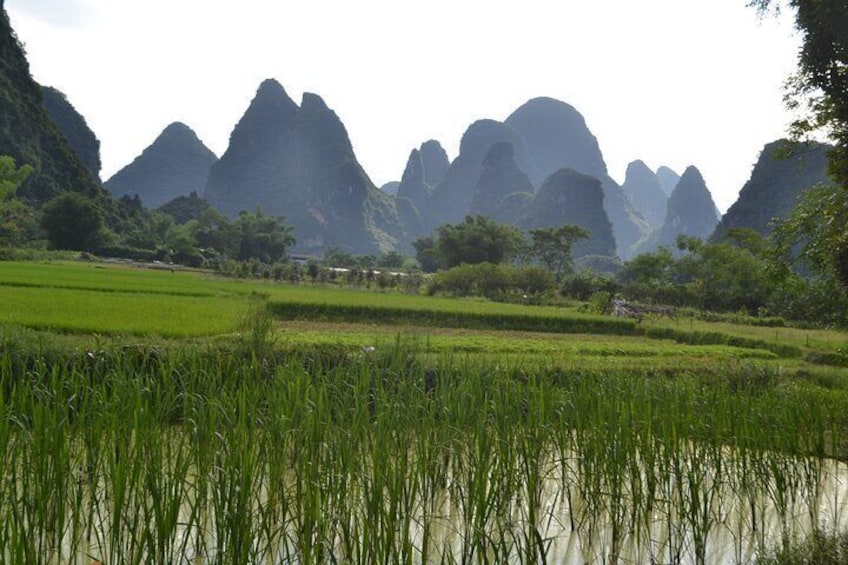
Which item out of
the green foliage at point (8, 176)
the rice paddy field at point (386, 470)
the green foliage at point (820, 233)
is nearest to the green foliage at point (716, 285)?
the green foliage at point (820, 233)

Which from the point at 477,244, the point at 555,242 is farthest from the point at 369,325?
the point at 555,242

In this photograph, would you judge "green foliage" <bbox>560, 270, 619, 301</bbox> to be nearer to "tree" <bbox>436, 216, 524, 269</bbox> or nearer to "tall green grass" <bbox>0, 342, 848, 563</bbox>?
"tree" <bbox>436, 216, 524, 269</bbox>

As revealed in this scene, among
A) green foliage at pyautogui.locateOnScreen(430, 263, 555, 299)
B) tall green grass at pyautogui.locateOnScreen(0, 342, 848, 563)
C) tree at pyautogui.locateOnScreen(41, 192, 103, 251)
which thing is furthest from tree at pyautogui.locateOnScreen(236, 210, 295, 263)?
tall green grass at pyautogui.locateOnScreen(0, 342, 848, 563)

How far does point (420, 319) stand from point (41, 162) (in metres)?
49.8

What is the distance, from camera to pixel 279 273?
32.8 metres

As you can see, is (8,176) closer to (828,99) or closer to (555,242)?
(555,242)

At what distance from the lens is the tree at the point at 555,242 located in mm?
44938

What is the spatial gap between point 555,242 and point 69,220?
34415 millimetres

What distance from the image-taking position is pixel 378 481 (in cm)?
308

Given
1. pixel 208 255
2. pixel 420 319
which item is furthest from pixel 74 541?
pixel 208 255

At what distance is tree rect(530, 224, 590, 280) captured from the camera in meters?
44.9

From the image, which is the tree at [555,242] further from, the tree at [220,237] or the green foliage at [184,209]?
the green foliage at [184,209]

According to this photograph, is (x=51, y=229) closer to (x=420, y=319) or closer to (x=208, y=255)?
(x=208, y=255)

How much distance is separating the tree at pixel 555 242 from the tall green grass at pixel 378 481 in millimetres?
40232
